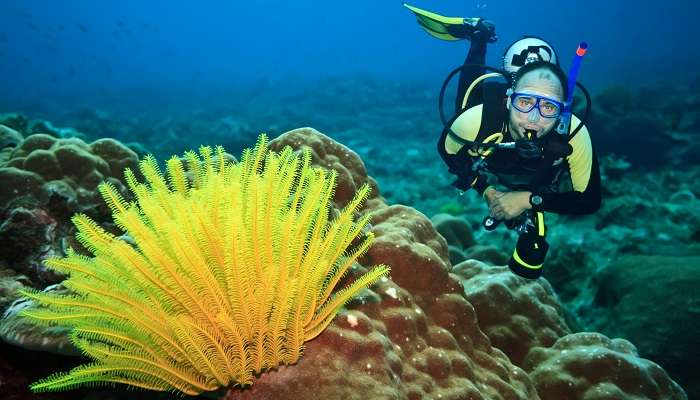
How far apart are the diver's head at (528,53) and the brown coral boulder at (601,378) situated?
355cm

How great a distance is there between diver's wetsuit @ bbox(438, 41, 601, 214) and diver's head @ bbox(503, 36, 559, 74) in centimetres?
76

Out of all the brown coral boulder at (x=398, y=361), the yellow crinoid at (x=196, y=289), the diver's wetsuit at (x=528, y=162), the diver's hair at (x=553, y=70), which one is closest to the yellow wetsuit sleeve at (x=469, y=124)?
the diver's wetsuit at (x=528, y=162)

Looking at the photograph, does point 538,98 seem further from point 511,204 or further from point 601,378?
point 601,378

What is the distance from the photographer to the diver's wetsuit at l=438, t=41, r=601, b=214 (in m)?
4.36

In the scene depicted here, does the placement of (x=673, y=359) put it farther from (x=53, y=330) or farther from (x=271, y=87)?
(x=271, y=87)

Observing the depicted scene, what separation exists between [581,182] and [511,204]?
3.15 feet

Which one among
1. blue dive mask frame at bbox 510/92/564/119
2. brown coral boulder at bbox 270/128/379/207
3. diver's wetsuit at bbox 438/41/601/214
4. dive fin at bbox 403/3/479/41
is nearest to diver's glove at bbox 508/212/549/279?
diver's wetsuit at bbox 438/41/601/214

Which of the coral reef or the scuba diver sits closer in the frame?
the coral reef

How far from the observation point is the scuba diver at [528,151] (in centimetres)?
424

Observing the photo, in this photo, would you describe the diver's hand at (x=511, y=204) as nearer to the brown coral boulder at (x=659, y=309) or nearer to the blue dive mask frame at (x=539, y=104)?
the blue dive mask frame at (x=539, y=104)

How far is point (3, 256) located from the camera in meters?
3.66

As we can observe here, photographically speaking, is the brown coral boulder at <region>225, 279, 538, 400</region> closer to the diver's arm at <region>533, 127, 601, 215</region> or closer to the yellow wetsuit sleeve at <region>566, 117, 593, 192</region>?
the diver's arm at <region>533, 127, 601, 215</region>

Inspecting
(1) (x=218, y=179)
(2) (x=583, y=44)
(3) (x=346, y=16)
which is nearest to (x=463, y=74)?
(2) (x=583, y=44)

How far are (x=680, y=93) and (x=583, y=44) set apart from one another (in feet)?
77.3
